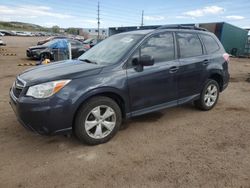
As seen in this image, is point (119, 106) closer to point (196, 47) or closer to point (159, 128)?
point (159, 128)

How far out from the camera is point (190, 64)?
4.62 m

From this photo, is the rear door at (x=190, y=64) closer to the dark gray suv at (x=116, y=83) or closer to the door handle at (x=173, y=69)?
the dark gray suv at (x=116, y=83)

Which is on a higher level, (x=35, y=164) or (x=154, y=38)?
(x=154, y=38)

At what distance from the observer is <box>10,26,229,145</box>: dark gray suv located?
3.24m

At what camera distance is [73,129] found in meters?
3.49

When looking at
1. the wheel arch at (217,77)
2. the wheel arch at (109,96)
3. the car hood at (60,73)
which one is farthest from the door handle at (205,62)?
the car hood at (60,73)

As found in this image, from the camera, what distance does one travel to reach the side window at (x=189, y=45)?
15.0 ft

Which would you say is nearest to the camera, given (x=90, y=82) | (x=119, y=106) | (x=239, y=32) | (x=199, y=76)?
(x=90, y=82)

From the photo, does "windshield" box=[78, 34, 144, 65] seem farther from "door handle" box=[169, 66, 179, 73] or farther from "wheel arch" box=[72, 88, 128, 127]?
"door handle" box=[169, 66, 179, 73]

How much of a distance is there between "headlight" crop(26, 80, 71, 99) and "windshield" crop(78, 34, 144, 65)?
90cm

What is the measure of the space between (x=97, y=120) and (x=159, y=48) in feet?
5.66

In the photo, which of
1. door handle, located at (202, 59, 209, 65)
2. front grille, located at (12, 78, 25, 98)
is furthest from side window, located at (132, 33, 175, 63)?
front grille, located at (12, 78, 25, 98)

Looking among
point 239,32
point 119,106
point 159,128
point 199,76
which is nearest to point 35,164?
point 119,106

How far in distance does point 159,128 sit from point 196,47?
188 centimetres
